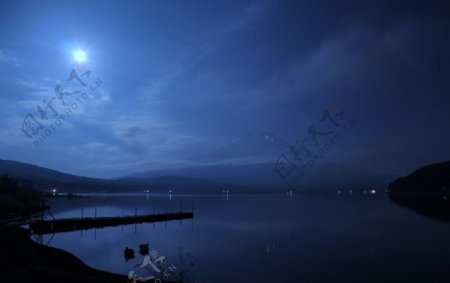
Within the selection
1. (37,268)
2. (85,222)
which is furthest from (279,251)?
(85,222)

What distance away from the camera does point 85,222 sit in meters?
67.2

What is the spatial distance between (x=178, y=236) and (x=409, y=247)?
32846 millimetres

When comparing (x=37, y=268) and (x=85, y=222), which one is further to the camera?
(x=85, y=222)

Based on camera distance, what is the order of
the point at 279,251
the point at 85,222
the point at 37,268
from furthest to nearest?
the point at 85,222, the point at 279,251, the point at 37,268

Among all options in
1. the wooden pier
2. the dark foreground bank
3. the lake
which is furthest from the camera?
the wooden pier

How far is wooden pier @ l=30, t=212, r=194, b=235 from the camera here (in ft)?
183

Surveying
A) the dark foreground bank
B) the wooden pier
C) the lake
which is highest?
the dark foreground bank

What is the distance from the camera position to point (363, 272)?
32.7 m

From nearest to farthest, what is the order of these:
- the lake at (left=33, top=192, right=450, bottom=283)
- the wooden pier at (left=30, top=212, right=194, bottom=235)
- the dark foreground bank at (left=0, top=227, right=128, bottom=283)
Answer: the dark foreground bank at (left=0, top=227, right=128, bottom=283)
the lake at (left=33, top=192, right=450, bottom=283)
the wooden pier at (left=30, top=212, right=194, bottom=235)

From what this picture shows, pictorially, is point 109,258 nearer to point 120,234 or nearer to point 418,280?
point 120,234

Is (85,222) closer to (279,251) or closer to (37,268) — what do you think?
(279,251)

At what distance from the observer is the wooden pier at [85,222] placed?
5566cm

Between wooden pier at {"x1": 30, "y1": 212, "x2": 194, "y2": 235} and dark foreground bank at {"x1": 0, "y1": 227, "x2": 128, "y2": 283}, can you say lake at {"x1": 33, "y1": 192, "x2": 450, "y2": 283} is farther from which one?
dark foreground bank at {"x1": 0, "y1": 227, "x2": 128, "y2": 283}

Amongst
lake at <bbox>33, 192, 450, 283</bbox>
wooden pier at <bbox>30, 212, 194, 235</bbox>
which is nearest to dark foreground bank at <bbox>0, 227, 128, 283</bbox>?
lake at <bbox>33, 192, 450, 283</bbox>
